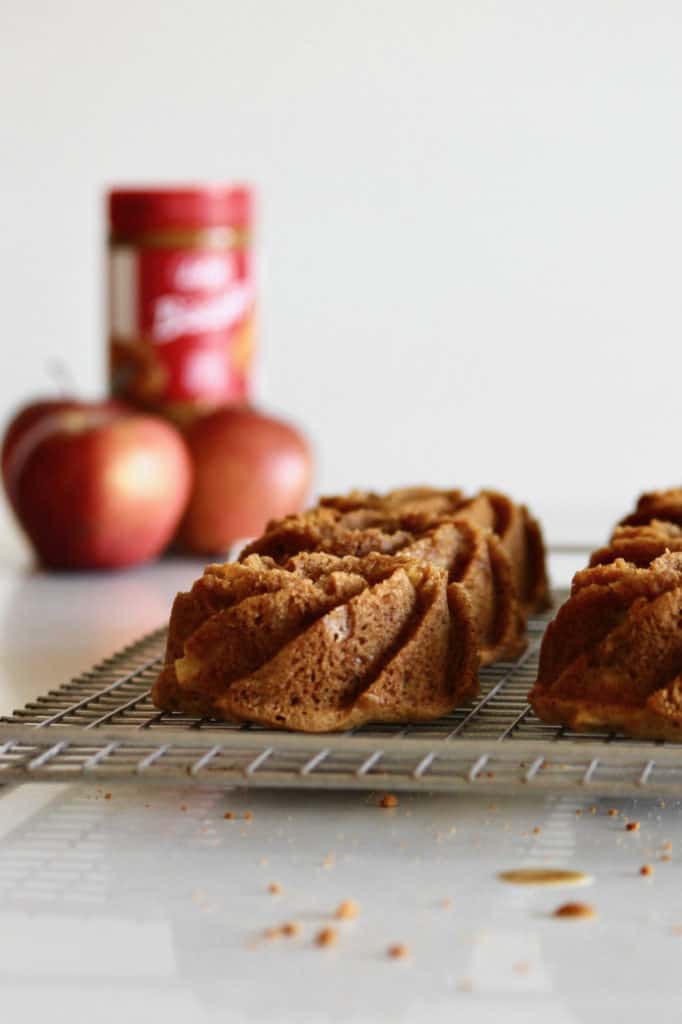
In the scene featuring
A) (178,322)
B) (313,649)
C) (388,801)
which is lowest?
(388,801)

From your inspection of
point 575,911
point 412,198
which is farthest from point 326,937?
point 412,198

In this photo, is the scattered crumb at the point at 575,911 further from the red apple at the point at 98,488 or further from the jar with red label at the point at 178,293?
the jar with red label at the point at 178,293

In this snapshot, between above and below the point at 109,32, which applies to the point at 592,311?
below

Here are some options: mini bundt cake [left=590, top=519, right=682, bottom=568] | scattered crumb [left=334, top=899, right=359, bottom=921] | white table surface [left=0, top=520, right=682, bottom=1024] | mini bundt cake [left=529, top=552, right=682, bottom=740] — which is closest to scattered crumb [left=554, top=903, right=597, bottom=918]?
white table surface [left=0, top=520, right=682, bottom=1024]

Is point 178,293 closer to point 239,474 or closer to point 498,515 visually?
point 239,474

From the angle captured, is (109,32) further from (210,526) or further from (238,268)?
(210,526)

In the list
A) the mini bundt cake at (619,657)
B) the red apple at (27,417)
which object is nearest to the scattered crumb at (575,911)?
the mini bundt cake at (619,657)

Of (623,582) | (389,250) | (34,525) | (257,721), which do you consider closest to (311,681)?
(257,721)

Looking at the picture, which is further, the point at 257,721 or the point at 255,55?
the point at 255,55
